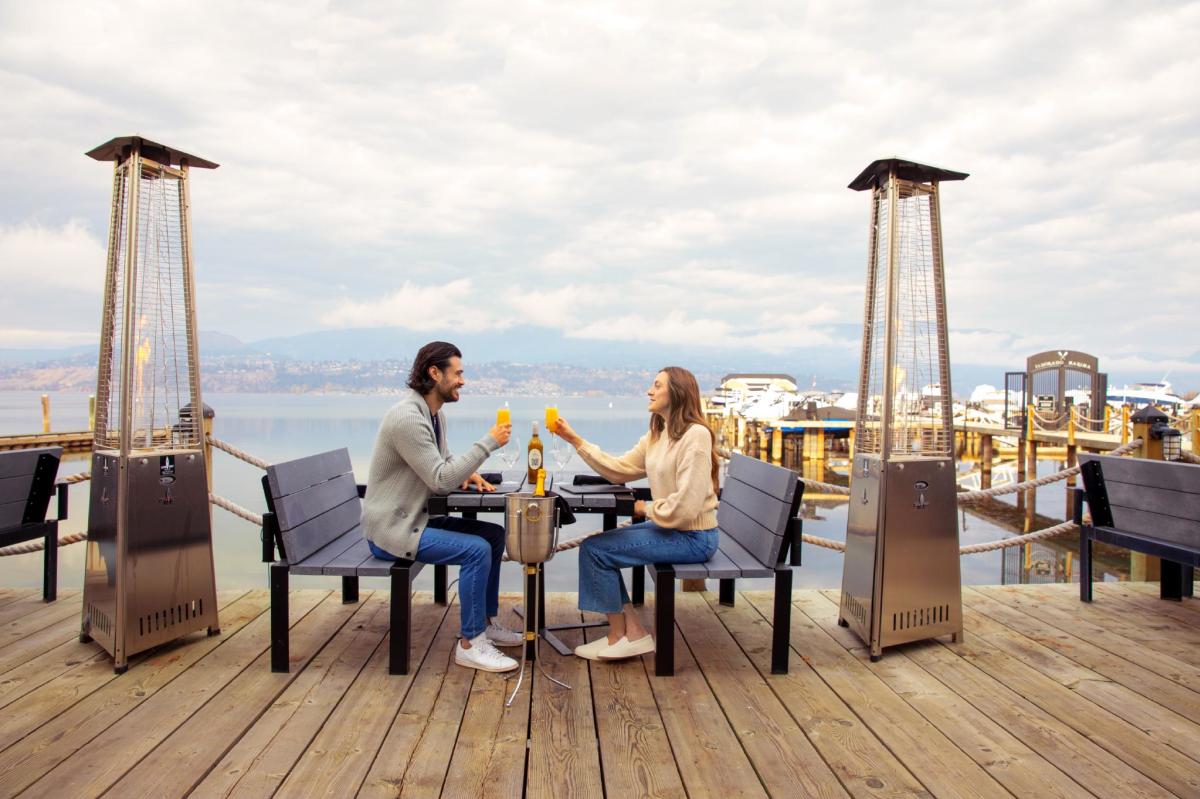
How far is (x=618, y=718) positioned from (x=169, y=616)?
200 centimetres

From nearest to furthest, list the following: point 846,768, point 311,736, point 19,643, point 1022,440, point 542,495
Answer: point 846,768 → point 311,736 → point 542,495 → point 19,643 → point 1022,440

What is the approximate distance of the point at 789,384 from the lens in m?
80.4

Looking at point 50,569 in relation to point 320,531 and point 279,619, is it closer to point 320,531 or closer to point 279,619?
point 320,531

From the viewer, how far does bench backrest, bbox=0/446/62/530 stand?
4.12 metres

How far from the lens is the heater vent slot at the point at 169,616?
3.39 meters

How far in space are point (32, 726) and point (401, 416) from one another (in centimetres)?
160

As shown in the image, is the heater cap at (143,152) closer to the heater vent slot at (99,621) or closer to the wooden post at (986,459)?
the heater vent slot at (99,621)

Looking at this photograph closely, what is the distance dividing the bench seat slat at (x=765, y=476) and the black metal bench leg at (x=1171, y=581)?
2.52 metres

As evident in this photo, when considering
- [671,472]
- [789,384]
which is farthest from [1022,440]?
[789,384]

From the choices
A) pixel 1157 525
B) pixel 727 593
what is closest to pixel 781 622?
pixel 727 593

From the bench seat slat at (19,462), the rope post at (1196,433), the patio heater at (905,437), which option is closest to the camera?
the patio heater at (905,437)

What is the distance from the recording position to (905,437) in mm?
3646

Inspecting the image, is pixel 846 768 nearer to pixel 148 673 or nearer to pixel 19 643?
pixel 148 673

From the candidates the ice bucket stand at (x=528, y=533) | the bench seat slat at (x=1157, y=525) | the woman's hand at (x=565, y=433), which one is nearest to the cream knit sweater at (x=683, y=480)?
the woman's hand at (x=565, y=433)
